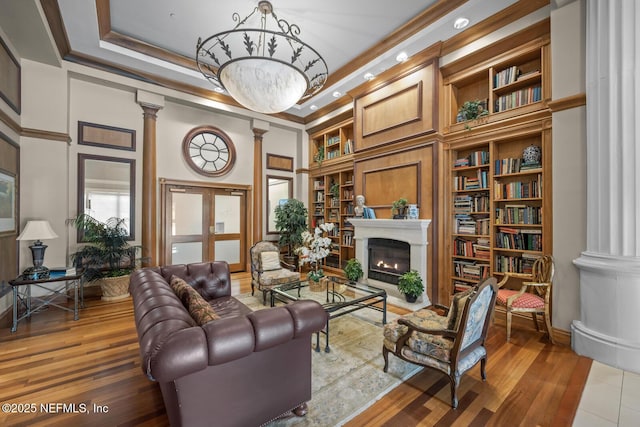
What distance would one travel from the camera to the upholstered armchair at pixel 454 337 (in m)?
1.91

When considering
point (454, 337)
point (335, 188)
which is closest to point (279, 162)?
point (335, 188)

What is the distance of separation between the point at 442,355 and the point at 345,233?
14.0 ft

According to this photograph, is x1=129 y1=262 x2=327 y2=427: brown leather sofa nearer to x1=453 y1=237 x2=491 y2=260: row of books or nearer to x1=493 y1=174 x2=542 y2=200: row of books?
x1=453 y1=237 x2=491 y2=260: row of books

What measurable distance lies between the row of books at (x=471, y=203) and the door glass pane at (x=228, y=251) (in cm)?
457

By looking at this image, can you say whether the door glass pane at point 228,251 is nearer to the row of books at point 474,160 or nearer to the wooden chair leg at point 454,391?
the row of books at point 474,160

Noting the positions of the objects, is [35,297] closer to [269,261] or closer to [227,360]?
[269,261]

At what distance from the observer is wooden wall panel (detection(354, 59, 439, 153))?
4168mm

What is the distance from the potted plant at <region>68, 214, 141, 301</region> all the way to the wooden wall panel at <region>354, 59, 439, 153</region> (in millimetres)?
4455

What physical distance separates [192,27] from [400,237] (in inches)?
170

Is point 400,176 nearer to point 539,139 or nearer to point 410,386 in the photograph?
point 539,139

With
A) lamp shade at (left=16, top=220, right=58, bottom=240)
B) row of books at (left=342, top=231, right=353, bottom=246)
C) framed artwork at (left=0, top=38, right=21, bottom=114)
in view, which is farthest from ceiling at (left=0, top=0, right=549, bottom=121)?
row of books at (left=342, top=231, right=353, bottom=246)

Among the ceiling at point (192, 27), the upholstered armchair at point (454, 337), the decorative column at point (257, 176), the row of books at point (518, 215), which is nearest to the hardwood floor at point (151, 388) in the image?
the upholstered armchair at point (454, 337)

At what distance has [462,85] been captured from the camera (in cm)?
425

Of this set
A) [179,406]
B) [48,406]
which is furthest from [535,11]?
[48,406]
